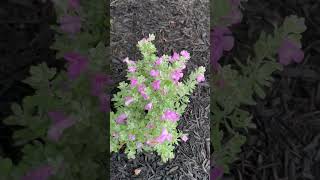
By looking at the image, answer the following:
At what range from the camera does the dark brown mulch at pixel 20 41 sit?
3354 mm

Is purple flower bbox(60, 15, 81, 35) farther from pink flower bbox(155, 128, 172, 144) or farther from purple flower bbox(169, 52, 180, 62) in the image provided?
pink flower bbox(155, 128, 172, 144)

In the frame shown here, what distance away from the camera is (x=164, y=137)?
8.02ft

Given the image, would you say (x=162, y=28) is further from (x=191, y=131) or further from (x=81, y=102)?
(x=81, y=102)

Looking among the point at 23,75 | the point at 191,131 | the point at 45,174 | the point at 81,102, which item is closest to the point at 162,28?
the point at 191,131

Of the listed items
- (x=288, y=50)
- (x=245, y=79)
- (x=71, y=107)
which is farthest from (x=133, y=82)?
(x=288, y=50)

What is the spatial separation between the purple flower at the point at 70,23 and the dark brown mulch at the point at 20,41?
1.25ft

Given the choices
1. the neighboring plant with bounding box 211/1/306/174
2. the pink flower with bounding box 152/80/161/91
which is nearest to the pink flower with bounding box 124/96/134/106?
the pink flower with bounding box 152/80/161/91

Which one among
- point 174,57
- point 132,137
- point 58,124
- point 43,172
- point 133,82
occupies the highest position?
point 174,57

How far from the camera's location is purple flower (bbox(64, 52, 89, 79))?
2.96 meters

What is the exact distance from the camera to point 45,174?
292cm

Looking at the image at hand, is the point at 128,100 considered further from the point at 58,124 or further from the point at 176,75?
the point at 58,124

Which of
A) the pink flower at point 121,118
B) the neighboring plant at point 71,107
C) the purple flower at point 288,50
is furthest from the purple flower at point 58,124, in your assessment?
the purple flower at point 288,50

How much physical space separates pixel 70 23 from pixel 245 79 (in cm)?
100

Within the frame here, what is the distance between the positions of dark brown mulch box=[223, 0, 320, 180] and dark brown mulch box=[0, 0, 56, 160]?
3.78 ft
